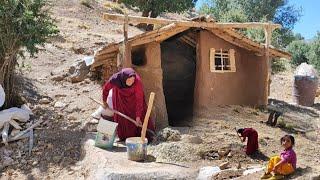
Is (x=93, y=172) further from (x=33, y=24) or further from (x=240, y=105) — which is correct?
(x=240, y=105)

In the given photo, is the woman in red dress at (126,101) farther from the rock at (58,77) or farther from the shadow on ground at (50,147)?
the rock at (58,77)

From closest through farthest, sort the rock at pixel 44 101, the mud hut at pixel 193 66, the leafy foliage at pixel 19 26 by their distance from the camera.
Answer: the leafy foliage at pixel 19 26
the mud hut at pixel 193 66
the rock at pixel 44 101

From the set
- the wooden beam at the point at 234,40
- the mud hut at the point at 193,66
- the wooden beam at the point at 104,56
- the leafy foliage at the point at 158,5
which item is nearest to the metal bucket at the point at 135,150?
the mud hut at the point at 193,66

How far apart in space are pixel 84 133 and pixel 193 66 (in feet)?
12.0

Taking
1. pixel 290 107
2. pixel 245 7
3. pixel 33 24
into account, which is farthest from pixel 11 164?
pixel 245 7

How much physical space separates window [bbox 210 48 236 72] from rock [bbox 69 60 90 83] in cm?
402

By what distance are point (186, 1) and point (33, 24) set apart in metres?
12.7

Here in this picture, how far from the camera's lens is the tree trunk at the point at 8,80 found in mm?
9927

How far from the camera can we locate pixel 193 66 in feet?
38.9

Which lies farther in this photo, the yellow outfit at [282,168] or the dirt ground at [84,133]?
the dirt ground at [84,133]

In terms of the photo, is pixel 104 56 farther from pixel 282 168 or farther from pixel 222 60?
pixel 282 168

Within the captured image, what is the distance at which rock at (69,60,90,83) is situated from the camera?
13070 millimetres

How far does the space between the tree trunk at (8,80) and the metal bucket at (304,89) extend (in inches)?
330

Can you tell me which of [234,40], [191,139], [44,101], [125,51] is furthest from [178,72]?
[191,139]
